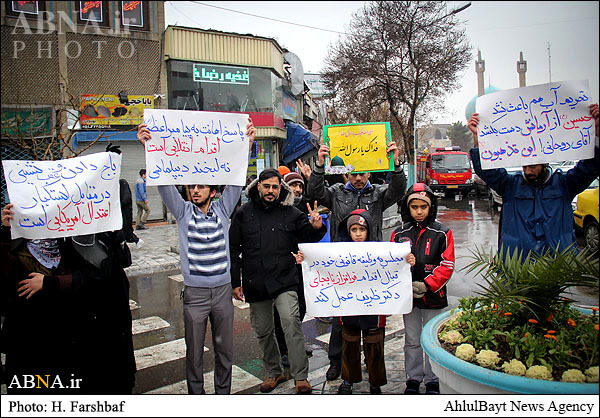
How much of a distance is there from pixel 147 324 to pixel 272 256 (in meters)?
3.11

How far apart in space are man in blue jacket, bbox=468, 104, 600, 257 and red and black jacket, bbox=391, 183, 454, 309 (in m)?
0.48

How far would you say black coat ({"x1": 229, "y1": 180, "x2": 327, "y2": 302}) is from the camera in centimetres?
408

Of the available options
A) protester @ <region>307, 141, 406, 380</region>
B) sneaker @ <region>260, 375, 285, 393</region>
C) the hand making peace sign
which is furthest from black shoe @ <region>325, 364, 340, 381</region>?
the hand making peace sign

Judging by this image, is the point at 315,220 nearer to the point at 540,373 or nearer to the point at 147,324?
the point at 540,373

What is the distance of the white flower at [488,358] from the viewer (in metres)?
2.70

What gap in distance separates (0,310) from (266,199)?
6.95 feet

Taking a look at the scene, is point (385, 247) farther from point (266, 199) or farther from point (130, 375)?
point (130, 375)

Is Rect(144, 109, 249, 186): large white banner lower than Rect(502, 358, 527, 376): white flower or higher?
higher

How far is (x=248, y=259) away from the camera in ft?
13.6

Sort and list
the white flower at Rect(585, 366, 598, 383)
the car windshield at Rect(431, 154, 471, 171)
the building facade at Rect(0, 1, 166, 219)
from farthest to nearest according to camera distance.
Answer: the car windshield at Rect(431, 154, 471, 171) → the building facade at Rect(0, 1, 166, 219) → the white flower at Rect(585, 366, 598, 383)

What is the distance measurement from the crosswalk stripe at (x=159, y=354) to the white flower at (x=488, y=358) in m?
3.43

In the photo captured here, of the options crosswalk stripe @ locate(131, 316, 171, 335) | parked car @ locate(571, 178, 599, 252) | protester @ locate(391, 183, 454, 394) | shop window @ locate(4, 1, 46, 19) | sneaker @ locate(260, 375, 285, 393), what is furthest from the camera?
shop window @ locate(4, 1, 46, 19)

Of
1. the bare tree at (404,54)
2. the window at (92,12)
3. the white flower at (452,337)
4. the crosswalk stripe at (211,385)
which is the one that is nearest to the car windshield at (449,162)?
the bare tree at (404,54)

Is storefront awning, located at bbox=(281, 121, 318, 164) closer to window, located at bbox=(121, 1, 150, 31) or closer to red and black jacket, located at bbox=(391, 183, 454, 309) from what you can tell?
window, located at bbox=(121, 1, 150, 31)
